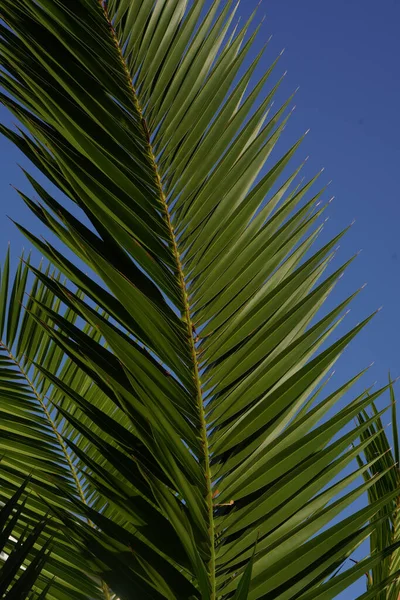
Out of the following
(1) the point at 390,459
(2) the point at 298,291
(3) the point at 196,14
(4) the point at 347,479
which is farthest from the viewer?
(1) the point at 390,459

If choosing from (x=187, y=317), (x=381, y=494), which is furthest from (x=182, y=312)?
(x=381, y=494)

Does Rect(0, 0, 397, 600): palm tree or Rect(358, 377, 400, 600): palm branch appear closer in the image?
Rect(0, 0, 397, 600): palm tree

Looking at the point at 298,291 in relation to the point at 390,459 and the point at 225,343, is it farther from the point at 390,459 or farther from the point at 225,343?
the point at 390,459

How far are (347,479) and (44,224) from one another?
24.0 inches

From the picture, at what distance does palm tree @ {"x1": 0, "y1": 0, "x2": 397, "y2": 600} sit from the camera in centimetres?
103

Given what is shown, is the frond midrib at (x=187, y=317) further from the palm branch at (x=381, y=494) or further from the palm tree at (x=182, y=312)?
the palm branch at (x=381, y=494)

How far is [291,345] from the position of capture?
1.12 m

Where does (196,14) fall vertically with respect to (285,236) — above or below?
above

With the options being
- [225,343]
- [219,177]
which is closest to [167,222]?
[219,177]

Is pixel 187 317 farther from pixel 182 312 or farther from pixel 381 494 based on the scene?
pixel 381 494

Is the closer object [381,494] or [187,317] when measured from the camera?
[187,317]

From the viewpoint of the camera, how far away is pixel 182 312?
3.92 feet

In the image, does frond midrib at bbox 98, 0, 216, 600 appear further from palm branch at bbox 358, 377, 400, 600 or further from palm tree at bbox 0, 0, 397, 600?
palm branch at bbox 358, 377, 400, 600

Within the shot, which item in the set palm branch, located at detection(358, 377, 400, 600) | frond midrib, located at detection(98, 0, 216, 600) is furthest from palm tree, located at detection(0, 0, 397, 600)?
palm branch, located at detection(358, 377, 400, 600)
